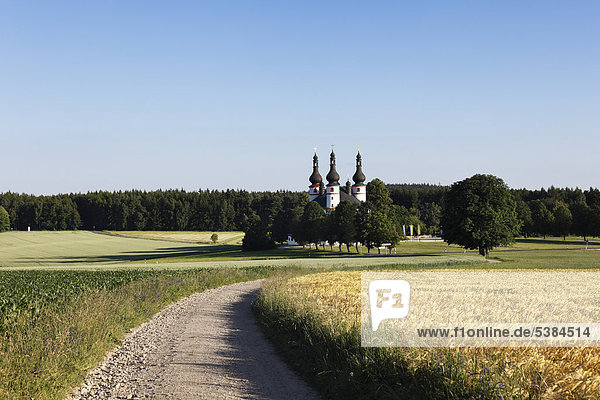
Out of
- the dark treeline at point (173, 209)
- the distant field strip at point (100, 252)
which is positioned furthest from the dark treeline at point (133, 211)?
the distant field strip at point (100, 252)

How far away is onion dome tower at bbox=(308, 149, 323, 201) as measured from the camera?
14188 cm

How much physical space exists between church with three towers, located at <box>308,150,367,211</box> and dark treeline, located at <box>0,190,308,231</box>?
2424 centimetres

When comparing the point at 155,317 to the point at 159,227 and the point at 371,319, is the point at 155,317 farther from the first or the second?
the point at 159,227

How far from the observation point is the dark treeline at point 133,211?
557 feet

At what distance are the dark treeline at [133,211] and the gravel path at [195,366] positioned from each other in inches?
5838

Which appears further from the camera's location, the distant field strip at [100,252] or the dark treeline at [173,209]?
the dark treeline at [173,209]

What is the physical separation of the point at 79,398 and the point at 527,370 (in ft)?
27.7

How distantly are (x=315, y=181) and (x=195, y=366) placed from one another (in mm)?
131550


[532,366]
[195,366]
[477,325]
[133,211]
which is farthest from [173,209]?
[532,366]

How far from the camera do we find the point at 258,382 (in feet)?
35.7

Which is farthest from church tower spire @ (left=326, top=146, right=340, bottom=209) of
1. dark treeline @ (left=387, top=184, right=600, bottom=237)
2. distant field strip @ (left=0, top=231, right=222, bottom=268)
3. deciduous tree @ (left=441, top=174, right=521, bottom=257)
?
deciduous tree @ (left=441, top=174, right=521, bottom=257)

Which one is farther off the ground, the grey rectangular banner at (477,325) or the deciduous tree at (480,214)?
the deciduous tree at (480,214)

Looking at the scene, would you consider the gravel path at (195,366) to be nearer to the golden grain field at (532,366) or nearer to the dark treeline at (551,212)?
the golden grain field at (532,366)

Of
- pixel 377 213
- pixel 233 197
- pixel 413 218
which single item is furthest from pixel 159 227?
pixel 377 213
